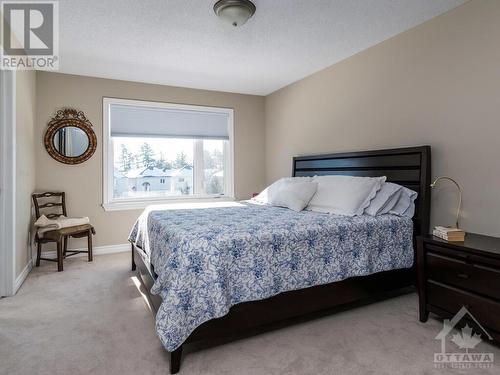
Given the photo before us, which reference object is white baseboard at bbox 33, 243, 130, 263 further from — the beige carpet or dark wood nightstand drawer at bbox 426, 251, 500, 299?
dark wood nightstand drawer at bbox 426, 251, 500, 299

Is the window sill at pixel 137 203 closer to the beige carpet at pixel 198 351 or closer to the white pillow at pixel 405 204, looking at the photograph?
the beige carpet at pixel 198 351

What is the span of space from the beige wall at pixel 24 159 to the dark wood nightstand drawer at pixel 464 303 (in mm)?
3646

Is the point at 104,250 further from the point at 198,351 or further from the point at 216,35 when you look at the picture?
the point at 216,35

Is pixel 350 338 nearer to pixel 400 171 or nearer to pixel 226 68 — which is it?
pixel 400 171

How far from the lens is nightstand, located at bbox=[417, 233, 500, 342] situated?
1812 mm

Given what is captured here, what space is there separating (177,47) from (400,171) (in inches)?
103

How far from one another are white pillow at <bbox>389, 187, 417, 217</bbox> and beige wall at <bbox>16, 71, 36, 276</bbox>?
3594 millimetres

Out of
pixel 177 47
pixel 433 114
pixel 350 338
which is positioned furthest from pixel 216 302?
pixel 177 47

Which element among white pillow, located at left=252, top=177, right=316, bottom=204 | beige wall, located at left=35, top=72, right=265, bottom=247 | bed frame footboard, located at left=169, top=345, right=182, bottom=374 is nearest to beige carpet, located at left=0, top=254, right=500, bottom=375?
bed frame footboard, located at left=169, top=345, right=182, bottom=374

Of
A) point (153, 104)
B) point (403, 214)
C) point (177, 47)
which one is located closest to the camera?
point (403, 214)

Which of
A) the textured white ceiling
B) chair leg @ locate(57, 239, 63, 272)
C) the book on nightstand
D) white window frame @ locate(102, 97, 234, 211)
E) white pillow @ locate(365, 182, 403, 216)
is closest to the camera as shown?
the book on nightstand

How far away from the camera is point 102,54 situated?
3375 millimetres

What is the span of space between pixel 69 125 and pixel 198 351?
11.4ft

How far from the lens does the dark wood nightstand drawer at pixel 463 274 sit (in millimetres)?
1809
